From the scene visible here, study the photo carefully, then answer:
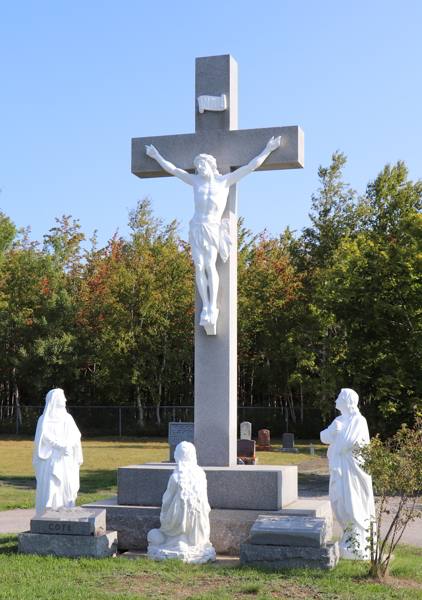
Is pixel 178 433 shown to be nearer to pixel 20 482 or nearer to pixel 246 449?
pixel 20 482

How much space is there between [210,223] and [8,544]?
464 centimetres

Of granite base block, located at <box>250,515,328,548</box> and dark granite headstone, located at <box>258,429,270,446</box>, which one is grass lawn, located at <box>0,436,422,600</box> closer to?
granite base block, located at <box>250,515,328,548</box>

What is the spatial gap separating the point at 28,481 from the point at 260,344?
71.0ft

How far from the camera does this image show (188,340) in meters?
39.6

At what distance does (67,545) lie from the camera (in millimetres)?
7703

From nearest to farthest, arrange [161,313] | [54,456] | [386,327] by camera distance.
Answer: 1. [54,456]
2. [386,327]
3. [161,313]

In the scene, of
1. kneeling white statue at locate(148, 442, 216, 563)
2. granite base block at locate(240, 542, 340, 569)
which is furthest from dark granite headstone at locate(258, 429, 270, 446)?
granite base block at locate(240, 542, 340, 569)

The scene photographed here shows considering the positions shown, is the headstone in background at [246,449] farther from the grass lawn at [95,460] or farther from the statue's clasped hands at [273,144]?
the statue's clasped hands at [273,144]

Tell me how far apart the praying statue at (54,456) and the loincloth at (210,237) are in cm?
314

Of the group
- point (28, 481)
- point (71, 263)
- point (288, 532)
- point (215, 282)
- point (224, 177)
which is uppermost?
point (71, 263)

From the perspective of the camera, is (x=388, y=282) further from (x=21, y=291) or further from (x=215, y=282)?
(x=21, y=291)

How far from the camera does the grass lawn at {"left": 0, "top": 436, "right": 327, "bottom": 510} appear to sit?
16359 mm

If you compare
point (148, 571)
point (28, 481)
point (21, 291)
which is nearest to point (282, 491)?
point (148, 571)

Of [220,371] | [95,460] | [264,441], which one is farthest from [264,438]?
[220,371]
